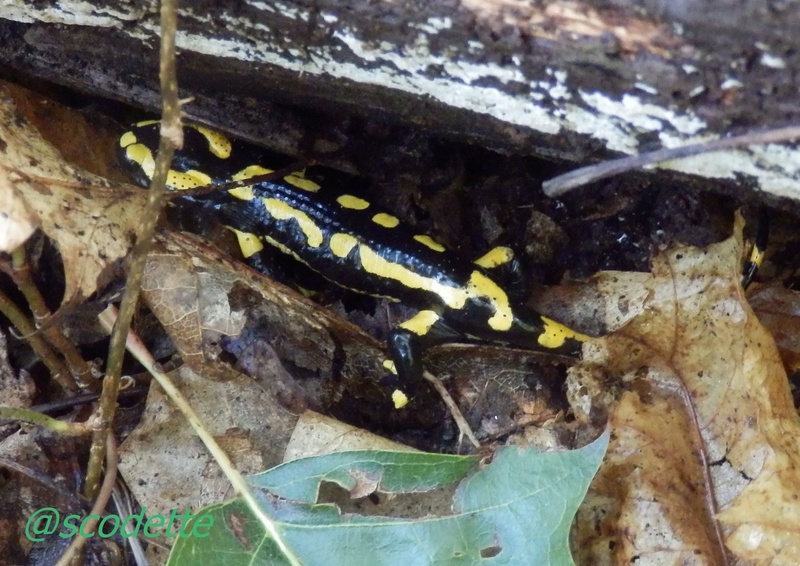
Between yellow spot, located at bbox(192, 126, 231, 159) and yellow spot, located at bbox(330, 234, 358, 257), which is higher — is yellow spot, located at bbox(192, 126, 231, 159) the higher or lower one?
the higher one

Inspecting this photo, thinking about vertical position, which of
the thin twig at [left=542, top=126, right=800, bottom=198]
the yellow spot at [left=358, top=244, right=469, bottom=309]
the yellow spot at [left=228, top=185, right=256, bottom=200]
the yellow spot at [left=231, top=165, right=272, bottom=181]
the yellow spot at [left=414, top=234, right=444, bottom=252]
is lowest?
the yellow spot at [left=358, top=244, right=469, bottom=309]

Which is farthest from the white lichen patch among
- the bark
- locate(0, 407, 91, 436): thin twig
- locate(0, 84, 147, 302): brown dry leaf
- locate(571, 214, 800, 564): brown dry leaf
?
locate(0, 407, 91, 436): thin twig

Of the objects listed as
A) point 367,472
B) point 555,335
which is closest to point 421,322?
point 555,335

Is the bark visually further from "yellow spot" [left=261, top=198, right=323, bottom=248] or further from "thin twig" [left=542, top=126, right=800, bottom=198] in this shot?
"yellow spot" [left=261, top=198, right=323, bottom=248]

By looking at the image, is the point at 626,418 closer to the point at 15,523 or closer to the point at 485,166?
the point at 485,166

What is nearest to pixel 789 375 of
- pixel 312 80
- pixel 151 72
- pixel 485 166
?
pixel 485 166

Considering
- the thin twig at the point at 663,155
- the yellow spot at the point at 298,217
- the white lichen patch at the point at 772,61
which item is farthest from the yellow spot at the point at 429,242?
the white lichen patch at the point at 772,61
